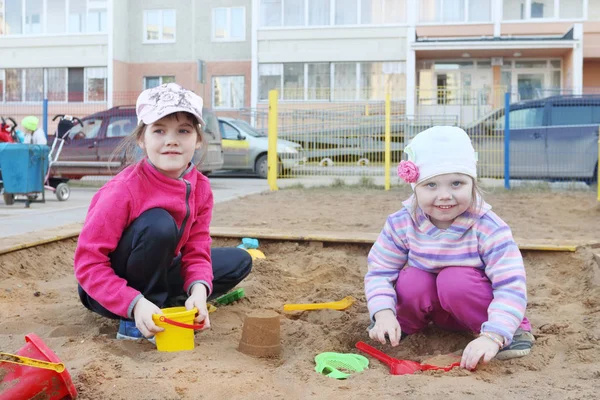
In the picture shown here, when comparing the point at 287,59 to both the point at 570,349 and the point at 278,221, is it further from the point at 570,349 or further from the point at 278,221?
the point at 570,349

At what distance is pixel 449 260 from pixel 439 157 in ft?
1.43

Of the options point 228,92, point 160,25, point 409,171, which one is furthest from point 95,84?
point 409,171

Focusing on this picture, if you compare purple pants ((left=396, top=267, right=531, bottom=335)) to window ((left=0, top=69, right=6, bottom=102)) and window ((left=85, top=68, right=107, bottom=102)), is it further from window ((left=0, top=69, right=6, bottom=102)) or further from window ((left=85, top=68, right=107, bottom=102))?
window ((left=0, top=69, right=6, bottom=102))

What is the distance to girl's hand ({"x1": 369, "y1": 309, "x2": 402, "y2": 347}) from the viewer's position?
8.18ft

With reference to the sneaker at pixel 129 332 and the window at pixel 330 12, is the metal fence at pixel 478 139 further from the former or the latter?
the window at pixel 330 12

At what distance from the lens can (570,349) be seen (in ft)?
8.63

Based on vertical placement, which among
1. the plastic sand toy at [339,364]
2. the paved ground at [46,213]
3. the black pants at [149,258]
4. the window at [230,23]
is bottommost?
the plastic sand toy at [339,364]

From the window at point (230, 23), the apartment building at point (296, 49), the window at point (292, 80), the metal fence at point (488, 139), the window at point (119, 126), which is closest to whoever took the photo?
the metal fence at point (488, 139)

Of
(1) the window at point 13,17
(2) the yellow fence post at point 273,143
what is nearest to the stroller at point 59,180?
(2) the yellow fence post at point 273,143

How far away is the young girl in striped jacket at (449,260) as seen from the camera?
247 cm

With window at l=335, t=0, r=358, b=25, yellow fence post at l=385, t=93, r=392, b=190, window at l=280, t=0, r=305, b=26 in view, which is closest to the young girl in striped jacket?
yellow fence post at l=385, t=93, r=392, b=190

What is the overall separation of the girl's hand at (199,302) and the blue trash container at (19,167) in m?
6.96

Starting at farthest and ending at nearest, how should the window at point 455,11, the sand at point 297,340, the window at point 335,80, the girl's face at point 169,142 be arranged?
the window at point 455,11
the window at point 335,80
the girl's face at point 169,142
the sand at point 297,340

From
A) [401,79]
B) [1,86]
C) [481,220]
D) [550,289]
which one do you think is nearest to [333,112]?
[550,289]
